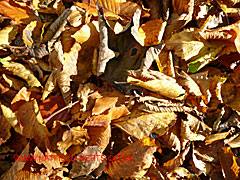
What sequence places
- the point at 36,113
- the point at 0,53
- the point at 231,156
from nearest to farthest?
the point at 36,113 < the point at 0,53 < the point at 231,156

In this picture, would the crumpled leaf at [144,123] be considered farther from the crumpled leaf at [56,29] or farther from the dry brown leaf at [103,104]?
the crumpled leaf at [56,29]

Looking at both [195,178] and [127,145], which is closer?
Result: [127,145]

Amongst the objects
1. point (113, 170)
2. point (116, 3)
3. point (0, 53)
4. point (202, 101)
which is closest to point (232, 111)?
point (202, 101)

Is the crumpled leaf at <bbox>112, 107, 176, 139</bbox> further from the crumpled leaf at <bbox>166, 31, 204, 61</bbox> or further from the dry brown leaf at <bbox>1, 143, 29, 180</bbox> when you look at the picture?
the dry brown leaf at <bbox>1, 143, 29, 180</bbox>

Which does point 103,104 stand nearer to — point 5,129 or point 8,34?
point 5,129

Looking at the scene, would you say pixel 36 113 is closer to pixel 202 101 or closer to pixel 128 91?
pixel 128 91

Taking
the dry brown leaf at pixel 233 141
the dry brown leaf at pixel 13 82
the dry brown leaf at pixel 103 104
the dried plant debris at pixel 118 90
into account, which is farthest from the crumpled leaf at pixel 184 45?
the dry brown leaf at pixel 13 82
